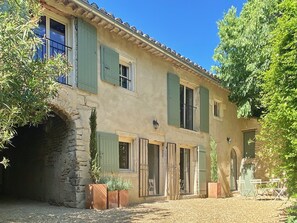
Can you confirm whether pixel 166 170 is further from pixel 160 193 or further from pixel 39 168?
pixel 39 168

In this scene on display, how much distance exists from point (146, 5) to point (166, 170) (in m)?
7.25

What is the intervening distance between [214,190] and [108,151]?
5.98 m

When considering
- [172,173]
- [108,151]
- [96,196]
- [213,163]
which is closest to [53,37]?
[108,151]

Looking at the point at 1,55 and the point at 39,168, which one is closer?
the point at 1,55

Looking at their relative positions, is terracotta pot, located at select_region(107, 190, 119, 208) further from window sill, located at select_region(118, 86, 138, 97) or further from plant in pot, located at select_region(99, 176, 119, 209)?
window sill, located at select_region(118, 86, 138, 97)

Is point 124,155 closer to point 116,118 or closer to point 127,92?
point 116,118

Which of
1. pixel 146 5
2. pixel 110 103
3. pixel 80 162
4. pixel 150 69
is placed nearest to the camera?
pixel 80 162

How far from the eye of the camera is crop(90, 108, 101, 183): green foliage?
29.7 ft

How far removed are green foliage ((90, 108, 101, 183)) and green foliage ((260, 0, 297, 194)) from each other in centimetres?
427

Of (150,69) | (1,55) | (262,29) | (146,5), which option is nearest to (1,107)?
(1,55)

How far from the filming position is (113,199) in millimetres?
9078

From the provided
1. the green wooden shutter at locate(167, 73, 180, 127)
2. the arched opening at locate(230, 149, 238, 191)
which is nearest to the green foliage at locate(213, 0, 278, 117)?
the green wooden shutter at locate(167, 73, 180, 127)

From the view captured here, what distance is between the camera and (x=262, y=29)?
516 inches

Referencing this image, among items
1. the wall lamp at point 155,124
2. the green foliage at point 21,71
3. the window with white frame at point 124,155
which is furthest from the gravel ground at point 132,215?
the wall lamp at point 155,124
